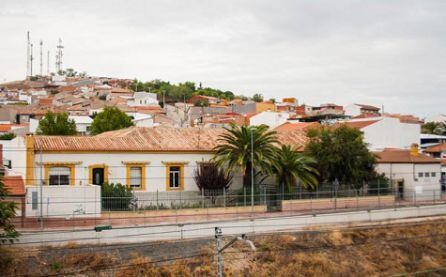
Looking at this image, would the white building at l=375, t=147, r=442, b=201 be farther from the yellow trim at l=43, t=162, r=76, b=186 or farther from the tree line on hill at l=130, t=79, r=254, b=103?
the tree line on hill at l=130, t=79, r=254, b=103

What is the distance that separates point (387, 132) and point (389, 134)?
30cm

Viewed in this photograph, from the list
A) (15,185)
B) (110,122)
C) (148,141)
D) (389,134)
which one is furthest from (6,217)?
(110,122)

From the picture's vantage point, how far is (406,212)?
109 ft

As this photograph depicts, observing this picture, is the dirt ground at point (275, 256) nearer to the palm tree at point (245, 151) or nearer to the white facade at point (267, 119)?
the palm tree at point (245, 151)

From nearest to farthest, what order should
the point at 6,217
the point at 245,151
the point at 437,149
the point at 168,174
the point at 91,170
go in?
the point at 6,217
the point at 91,170
the point at 245,151
the point at 168,174
the point at 437,149

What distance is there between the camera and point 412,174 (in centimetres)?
3759

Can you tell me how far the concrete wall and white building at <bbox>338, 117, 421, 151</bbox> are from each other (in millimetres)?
24815

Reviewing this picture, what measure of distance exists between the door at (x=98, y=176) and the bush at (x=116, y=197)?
6.00 ft

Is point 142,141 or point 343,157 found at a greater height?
point 142,141

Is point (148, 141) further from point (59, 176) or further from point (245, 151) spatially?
point (245, 151)

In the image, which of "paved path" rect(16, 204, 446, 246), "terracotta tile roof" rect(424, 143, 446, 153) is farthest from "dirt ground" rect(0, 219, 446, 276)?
"terracotta tile roof" rect(424, 143, 446, 153)

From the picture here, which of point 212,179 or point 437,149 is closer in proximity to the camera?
point 212,179

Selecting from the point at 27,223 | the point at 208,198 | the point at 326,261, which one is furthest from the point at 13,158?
the point at 326,261

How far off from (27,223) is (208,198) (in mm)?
9574
